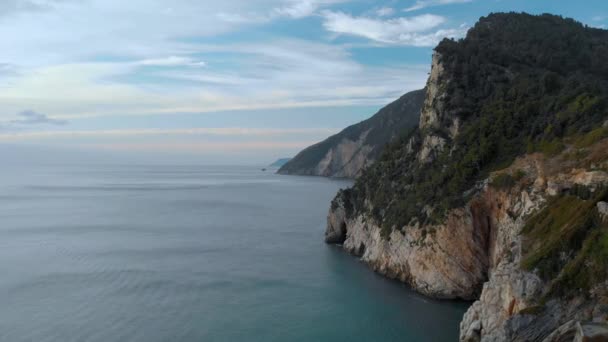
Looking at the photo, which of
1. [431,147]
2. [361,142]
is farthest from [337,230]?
[361,142]

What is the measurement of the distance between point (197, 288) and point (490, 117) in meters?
22.9

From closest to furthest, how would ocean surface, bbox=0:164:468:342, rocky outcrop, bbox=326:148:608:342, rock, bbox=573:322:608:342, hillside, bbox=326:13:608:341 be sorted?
rock, bbox=573:322:608:342, rocky outcrop, bbox=326:148:608:342, hillside, bbox=326:13:608:341, ocean surface, bbox=0:164:468:342

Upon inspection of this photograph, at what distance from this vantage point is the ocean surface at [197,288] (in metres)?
23.2

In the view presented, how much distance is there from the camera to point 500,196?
25.2m

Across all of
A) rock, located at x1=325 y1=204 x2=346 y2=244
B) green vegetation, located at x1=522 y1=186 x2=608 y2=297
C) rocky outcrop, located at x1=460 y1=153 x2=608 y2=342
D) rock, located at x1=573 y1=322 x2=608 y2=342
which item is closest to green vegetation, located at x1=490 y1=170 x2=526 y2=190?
rocky outcrop, located at x1=460 y1=153 x2=608 y2=342

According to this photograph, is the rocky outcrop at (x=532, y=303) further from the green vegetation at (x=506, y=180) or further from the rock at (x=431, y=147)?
the rock at (x=431, y=147)

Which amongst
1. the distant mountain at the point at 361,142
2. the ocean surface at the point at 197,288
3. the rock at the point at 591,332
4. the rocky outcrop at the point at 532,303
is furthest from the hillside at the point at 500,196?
the distant mountain at the point at 361,142

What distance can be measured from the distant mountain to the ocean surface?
77.9 m

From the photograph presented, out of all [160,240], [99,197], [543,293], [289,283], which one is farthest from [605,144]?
[99,197]

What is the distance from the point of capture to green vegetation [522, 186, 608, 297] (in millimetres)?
15883

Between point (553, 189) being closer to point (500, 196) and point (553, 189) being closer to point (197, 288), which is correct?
point (500, 196)

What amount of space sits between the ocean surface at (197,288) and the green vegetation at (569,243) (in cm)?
623

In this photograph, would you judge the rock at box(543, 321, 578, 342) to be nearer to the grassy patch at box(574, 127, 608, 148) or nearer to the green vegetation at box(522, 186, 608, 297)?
the green vegetation at box(522, 186, 608, 297)

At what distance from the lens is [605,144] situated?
21156mm
